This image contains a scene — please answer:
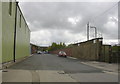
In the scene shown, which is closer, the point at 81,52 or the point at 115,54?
the point at 115,54

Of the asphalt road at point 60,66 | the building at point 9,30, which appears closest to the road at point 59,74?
the asphalt road at point 60,66

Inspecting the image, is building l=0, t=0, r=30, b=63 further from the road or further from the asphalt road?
the road

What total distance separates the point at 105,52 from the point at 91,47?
479 centimetres

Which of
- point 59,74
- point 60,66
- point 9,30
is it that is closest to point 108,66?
point 60,66

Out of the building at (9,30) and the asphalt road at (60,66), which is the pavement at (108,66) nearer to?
the asphalt road at (60,66)

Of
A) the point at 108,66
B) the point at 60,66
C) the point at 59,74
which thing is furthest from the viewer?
the point at 108,66

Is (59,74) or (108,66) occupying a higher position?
(59,74)

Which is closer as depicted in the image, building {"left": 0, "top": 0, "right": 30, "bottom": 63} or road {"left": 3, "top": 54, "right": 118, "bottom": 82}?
road {"left": 3, "top": 54, "right": 118, "bottom": 82}

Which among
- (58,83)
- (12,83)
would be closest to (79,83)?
(58,83)

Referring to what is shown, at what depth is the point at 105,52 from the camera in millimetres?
29031

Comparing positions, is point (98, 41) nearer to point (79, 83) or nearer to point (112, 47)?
point (112, 47)

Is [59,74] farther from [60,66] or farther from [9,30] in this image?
[9,30]

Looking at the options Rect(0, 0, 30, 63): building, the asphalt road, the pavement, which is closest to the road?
the asphalt road

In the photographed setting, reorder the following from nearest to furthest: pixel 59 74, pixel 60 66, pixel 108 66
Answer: pixel 59 74 → pixel 60 66 → pixel 108 66
